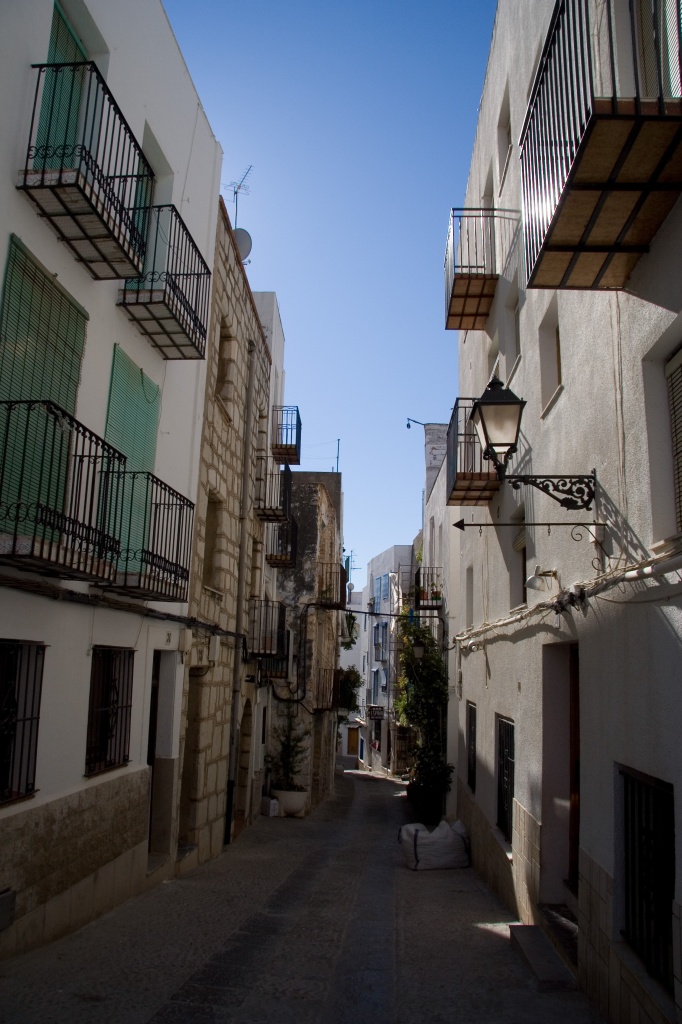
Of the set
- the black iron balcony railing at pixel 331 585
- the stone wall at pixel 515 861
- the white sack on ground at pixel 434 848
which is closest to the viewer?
the stone wall at pixel 515 861

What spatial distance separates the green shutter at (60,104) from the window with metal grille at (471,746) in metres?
10.4

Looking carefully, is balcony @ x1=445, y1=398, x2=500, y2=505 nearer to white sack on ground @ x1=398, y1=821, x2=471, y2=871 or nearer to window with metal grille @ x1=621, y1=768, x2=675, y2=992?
white sack on ground @ x1=398, y1=821, x2=471, y2=871

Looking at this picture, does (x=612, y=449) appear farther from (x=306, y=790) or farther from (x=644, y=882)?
(x=306, y=790)

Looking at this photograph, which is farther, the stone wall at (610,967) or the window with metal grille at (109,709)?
the window with metal grille at (109,709)

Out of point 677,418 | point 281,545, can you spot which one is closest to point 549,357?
point 677,418

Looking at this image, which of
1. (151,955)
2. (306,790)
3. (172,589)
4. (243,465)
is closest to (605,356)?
(172,589)

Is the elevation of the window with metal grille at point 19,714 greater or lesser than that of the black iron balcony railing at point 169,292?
lesser

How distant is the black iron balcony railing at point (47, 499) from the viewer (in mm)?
5477

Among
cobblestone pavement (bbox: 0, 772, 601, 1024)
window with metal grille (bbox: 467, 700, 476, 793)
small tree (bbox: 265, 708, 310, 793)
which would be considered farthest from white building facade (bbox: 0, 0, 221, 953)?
small tree (bbox: 265, 708, 310, 793)

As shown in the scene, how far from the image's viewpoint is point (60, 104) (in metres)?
6.72

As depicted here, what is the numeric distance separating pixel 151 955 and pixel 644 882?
12.6 ft

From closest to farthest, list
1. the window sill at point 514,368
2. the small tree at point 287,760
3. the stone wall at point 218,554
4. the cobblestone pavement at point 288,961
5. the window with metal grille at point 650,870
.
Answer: the window with metal grille at point 650,870, the cobblestone pavement at point 288,961, the window sill at point 514,368, the stone wall at point 218,554, the small tree at point 287,760

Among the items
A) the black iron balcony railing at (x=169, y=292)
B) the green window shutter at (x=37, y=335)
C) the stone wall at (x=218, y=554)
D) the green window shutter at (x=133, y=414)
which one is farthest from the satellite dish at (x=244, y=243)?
the green window shutter at (x=37, y=335)

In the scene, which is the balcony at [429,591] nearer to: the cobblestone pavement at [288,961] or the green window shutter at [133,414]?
the cobblestone pavement at [288,961]
